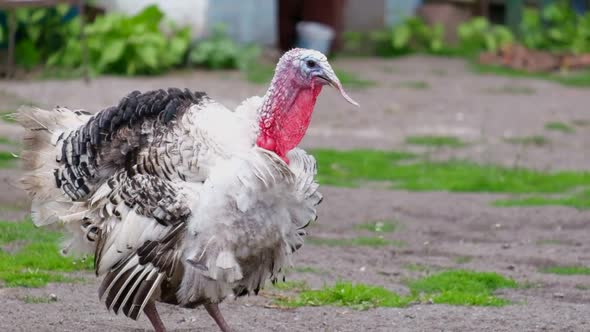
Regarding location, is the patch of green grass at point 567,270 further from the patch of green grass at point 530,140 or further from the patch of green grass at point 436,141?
the patch of green grass at point 530,140

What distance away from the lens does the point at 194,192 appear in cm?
571

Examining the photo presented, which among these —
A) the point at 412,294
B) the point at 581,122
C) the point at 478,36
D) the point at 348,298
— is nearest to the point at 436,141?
the point at 581,122

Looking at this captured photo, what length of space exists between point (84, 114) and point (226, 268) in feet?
5.15

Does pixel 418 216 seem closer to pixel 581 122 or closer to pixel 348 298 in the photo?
pixel 348 298

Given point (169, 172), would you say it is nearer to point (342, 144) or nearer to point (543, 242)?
point (543, 242)

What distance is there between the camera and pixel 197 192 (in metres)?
5.70

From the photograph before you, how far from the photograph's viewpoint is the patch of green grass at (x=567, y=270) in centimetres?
852

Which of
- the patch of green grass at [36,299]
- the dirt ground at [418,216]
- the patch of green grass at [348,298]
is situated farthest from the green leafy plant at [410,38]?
the patch of green grass at [36,299]

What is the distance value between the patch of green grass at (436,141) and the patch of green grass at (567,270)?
5.14m

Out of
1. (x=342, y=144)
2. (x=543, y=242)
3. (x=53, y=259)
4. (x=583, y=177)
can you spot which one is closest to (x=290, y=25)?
(x=342, y=144)

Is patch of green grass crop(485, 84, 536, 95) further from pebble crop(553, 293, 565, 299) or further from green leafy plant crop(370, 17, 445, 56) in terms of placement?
pebble crop(553, 293, 565, 299)

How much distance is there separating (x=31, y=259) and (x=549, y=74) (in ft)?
42.3

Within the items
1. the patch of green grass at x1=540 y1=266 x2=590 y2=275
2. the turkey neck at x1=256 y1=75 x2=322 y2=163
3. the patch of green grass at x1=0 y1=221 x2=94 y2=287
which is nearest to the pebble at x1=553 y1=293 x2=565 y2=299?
the patch of green grass at x1=540 y1=266 x2=590 y2=275

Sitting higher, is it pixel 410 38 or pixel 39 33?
pixel 39 33
